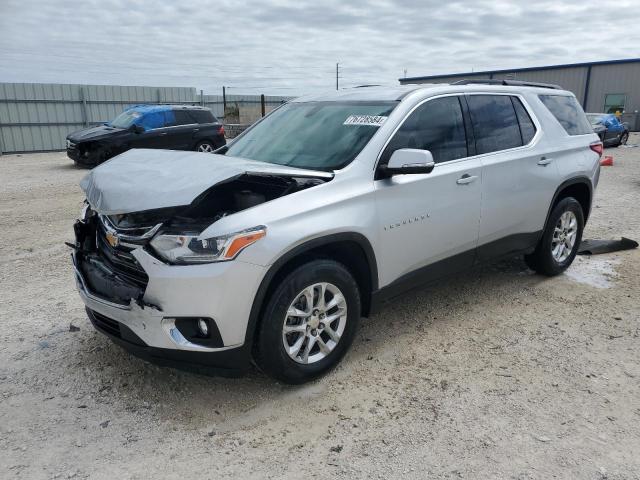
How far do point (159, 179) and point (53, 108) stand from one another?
68.4 ft

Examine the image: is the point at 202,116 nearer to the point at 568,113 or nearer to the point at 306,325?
the point at 568,113

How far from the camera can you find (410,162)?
3.32m

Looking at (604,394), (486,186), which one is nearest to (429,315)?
(486,186)

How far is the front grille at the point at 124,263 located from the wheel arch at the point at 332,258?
0.66 m

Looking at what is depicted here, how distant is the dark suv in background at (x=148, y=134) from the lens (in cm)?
1366

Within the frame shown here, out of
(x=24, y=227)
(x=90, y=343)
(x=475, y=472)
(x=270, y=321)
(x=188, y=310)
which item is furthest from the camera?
(x=24, y=227)

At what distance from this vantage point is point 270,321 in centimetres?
297

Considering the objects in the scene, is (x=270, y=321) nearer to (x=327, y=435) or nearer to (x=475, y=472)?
(x=327, y=435)

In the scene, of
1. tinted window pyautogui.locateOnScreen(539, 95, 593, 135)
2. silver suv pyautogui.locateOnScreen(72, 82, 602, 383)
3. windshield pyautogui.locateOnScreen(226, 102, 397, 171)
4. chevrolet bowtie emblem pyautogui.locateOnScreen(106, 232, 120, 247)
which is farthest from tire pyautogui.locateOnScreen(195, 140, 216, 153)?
chevrolet bowtie emblem pyautogui.locateOnScreen(106, 232, 120, 247)

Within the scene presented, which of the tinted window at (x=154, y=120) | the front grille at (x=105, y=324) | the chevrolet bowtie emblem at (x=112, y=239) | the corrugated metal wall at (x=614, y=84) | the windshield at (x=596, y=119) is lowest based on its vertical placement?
the front grille at (x=105, y=324)

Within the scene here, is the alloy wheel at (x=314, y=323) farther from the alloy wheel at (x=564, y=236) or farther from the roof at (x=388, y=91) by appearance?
the alloy wheel at (x=564, y=236)

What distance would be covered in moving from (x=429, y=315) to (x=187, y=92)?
23281 millimetres

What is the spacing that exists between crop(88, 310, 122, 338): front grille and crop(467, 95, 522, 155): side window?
3.00 metres

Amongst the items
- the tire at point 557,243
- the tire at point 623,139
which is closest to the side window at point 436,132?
the tire at point 557,243
